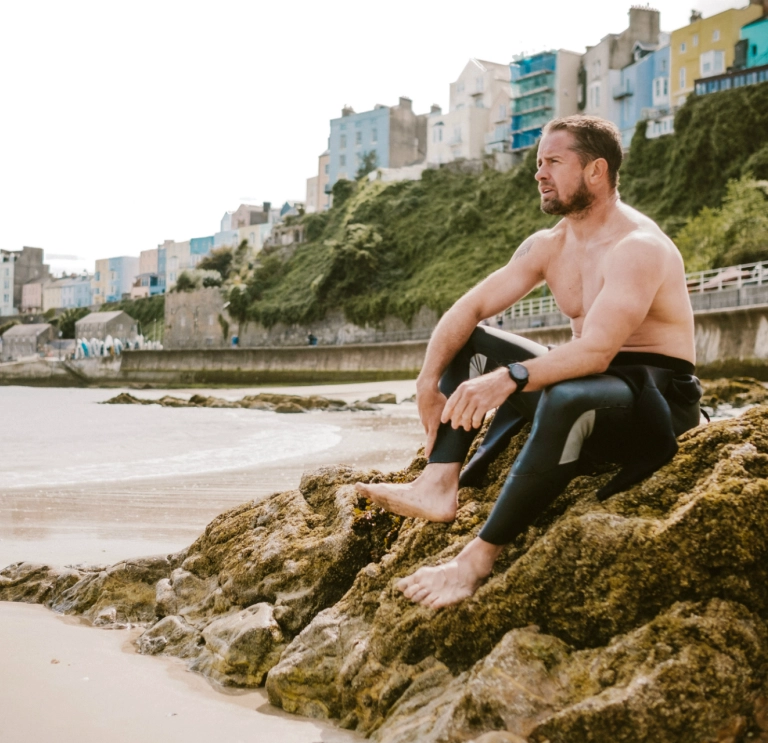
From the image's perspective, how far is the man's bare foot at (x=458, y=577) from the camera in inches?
106

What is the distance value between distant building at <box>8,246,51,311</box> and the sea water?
117 meters

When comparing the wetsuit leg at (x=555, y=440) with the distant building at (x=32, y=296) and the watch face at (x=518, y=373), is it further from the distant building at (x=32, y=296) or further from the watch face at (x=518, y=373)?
the distant building at (x=32, y=296)

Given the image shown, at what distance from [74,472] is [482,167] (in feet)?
189

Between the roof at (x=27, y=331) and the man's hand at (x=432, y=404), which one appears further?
the roof at (x=27, y=331)

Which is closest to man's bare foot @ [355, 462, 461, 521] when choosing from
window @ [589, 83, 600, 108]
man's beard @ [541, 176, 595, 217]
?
man's beard @ [541, 176, 595, 217]

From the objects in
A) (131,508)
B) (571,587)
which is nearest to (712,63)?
(131,508)

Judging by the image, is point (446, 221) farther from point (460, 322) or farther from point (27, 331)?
point (27, 331)

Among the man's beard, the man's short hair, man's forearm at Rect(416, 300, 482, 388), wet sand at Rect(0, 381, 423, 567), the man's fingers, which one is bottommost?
wet sand at Rect(0, 381, 423, 567)

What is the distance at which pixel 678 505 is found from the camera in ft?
8.34

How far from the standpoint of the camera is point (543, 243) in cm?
328

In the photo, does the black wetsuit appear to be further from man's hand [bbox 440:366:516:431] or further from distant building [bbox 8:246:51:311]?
distant building [bbox 8:246:51:311]

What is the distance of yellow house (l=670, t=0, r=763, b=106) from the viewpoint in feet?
162

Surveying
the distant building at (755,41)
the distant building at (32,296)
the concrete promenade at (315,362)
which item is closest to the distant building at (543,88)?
the distant building at (755,41)

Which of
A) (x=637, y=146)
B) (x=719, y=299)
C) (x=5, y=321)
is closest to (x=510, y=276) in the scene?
(x=719, y=299)
